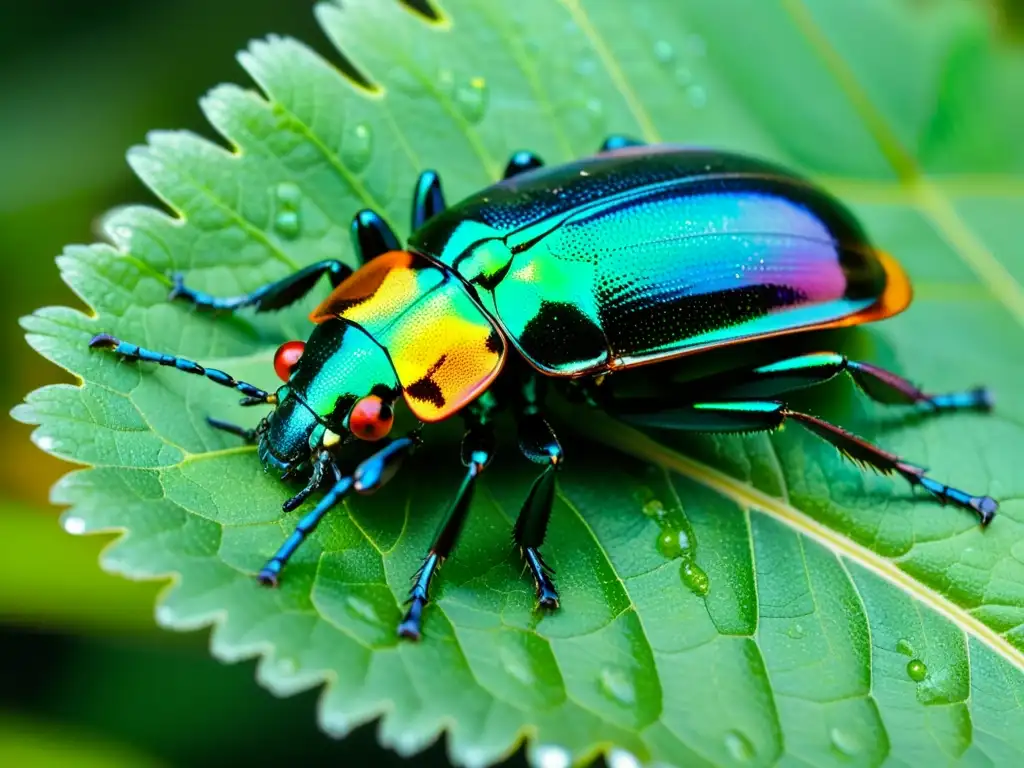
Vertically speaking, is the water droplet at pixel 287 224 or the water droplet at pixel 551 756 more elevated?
the water droplet at pixel 287 224

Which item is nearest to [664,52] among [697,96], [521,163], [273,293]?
[697,96]

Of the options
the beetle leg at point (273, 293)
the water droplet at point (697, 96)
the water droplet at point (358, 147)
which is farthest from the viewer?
the water droplet at point (697, 96)

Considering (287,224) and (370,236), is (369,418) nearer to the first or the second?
(370,236)

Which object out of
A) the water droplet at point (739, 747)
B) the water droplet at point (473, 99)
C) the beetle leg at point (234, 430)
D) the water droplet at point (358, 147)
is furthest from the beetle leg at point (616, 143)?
the water droplet at point (739, 747)

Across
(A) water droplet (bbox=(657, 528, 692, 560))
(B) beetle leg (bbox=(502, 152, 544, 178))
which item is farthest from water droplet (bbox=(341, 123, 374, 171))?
(A) water droplet (bbox=(657, 528, 692, 560))

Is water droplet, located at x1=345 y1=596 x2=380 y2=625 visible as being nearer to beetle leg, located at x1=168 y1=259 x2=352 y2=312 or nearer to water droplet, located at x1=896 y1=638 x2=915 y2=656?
beetle leg, located at x1=168 y1=259 x2=352 y2=312

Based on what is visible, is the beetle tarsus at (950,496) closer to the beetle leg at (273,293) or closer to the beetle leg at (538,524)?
the beetle leg at (538,524)
